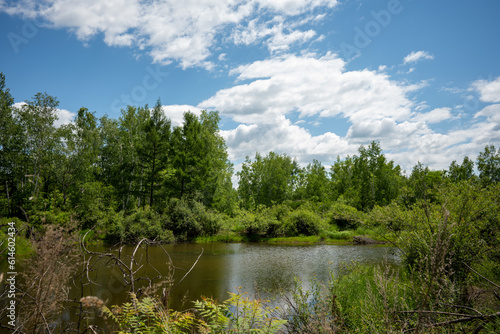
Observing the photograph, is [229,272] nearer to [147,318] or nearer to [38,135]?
[147,318]

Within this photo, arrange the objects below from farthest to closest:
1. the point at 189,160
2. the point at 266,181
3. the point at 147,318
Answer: the point at 266,181
the point at 189,160
the point at 147,318

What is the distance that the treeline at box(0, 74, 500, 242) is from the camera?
2520cm

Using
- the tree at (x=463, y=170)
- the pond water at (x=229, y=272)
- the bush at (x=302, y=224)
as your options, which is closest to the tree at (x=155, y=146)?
the pond water at (x=229, y=272)

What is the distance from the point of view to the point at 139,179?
115ft

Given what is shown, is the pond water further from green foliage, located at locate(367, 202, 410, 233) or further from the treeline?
the treeline

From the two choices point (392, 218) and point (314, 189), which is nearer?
point (392, 218)

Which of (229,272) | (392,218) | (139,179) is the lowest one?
(229,272)

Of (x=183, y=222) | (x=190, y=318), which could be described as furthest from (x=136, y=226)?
(x=190, y=318)

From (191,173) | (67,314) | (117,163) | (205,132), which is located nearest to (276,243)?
(191,173)

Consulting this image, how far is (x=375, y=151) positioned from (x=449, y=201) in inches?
1694

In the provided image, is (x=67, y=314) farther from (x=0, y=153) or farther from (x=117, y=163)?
(x=117, y=163)

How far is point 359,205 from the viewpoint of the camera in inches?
1784

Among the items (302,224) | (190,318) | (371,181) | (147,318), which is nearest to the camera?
(147,318)

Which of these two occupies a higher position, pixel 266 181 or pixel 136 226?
pixel 266 181
